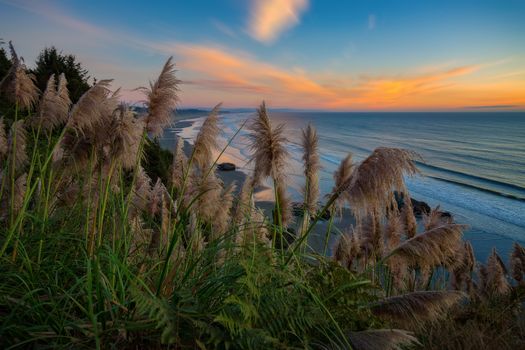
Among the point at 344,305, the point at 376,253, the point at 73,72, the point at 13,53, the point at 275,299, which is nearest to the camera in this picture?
the point at 275,299

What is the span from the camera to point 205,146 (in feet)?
14.1

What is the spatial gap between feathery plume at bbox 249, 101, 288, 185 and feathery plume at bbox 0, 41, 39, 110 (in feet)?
7.34

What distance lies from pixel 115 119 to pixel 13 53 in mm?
1348

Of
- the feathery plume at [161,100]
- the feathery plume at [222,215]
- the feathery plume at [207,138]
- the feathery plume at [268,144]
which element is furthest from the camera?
the feathery plume at [222,215]

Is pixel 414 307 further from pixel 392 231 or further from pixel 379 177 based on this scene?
pixel 392 231

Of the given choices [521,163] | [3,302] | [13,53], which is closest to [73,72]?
[13,53]

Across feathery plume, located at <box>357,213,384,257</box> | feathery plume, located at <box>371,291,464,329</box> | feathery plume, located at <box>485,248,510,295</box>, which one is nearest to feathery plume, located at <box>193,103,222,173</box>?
feathery plume, located at <box>371,291,464,329</box>

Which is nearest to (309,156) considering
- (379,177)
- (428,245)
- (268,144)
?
(268,144)

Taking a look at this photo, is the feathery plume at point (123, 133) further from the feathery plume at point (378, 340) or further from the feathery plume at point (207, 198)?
the feathery plume at point (378, 340)

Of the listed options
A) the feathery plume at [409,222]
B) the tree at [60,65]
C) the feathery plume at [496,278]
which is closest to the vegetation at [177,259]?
the feathery plume at [409,222]

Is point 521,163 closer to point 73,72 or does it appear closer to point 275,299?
point 73,72

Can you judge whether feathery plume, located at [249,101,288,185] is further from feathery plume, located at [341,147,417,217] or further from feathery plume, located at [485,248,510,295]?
feathery plume, located at [485,248,510,295]

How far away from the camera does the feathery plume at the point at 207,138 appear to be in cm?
424


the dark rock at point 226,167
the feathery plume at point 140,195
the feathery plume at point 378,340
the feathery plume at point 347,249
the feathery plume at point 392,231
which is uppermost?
the feathery plume at point 140,195
